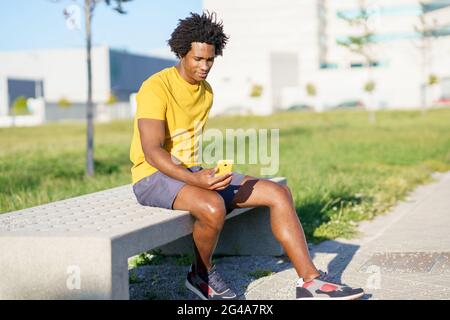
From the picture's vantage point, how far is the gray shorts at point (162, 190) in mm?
3793

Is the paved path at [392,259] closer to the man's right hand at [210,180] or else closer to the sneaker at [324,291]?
the sneaker at [324,291]

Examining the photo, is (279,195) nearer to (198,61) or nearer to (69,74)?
(198,61)

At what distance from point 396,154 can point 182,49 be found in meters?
9.60

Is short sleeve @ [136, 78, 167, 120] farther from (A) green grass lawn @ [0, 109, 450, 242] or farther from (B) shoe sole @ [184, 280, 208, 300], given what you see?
(A) green grass lawn @ [0, 109, 450, 242]

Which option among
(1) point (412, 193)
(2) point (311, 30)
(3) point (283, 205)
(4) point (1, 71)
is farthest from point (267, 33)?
(3) point (283, 205)

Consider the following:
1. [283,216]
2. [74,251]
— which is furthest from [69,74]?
[74,251]

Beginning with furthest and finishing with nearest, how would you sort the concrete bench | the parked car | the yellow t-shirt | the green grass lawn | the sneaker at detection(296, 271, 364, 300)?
the parked car, the green grass lawn, the yellow t-shirt, the sneaker at detection(296, 271, 364, 300), the concrete bench

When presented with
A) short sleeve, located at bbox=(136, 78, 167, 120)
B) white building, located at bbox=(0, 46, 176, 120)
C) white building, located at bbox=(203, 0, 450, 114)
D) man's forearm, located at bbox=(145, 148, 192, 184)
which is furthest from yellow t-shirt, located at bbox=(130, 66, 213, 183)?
white building, located at bbox=(0, 46, 176, 120)

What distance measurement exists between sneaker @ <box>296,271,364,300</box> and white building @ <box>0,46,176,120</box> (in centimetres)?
6707

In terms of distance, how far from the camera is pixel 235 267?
15.7 ft

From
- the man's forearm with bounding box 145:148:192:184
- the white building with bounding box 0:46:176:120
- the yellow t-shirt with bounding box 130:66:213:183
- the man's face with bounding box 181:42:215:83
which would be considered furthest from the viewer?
the white building with bounding box 0:46:176:120

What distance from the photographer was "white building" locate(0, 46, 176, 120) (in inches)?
2854

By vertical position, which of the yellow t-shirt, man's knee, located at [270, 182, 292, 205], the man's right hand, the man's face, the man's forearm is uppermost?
the man's face

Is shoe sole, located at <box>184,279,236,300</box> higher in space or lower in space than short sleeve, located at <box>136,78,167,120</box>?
lower
